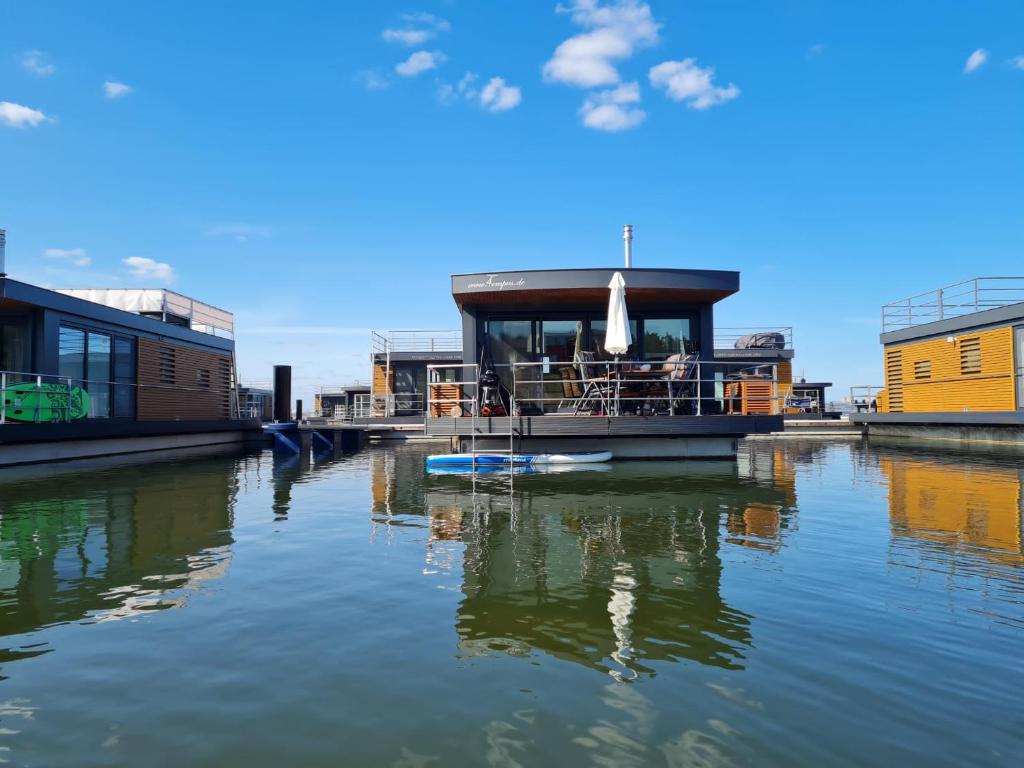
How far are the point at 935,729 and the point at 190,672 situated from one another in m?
4.19

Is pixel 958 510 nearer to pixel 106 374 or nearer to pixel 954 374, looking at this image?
pixel 954 374

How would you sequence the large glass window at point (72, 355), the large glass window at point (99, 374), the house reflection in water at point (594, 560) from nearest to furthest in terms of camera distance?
1. the house reflection in water at point (594, 560)
2. the large glass window at point (72, 355)
3. the large glass window at point (99, 374)

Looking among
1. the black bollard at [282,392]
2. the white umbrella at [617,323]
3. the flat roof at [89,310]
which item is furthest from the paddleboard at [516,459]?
the black bollard at [282,392]

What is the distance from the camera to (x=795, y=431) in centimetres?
3014

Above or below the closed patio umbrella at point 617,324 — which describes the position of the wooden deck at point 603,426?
below

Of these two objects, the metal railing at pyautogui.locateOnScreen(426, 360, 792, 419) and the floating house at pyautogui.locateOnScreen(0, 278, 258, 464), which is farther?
the floating house at pyautogui.locateOnScreen(0, 278, 258, 464)

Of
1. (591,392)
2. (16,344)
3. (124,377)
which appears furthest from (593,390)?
(16,344)

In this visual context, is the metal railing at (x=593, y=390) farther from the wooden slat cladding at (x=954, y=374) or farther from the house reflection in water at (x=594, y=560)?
the wooden slat cladding at (x=954, y=374)

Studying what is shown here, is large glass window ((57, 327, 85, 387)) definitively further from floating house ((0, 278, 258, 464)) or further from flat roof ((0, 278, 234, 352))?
flat roof ((0, 278, 234, 352))

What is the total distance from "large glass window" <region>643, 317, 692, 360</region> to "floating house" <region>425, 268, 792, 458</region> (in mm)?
26

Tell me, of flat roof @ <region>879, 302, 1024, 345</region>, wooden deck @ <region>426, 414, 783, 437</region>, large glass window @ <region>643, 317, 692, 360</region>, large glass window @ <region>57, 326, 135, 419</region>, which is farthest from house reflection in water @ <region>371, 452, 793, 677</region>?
flat roof @ <region>879, 302, 1024, 345</region>

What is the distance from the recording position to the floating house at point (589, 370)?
12750mm

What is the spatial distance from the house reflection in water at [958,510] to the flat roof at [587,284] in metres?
5.74

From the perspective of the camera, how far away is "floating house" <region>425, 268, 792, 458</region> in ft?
41.8
